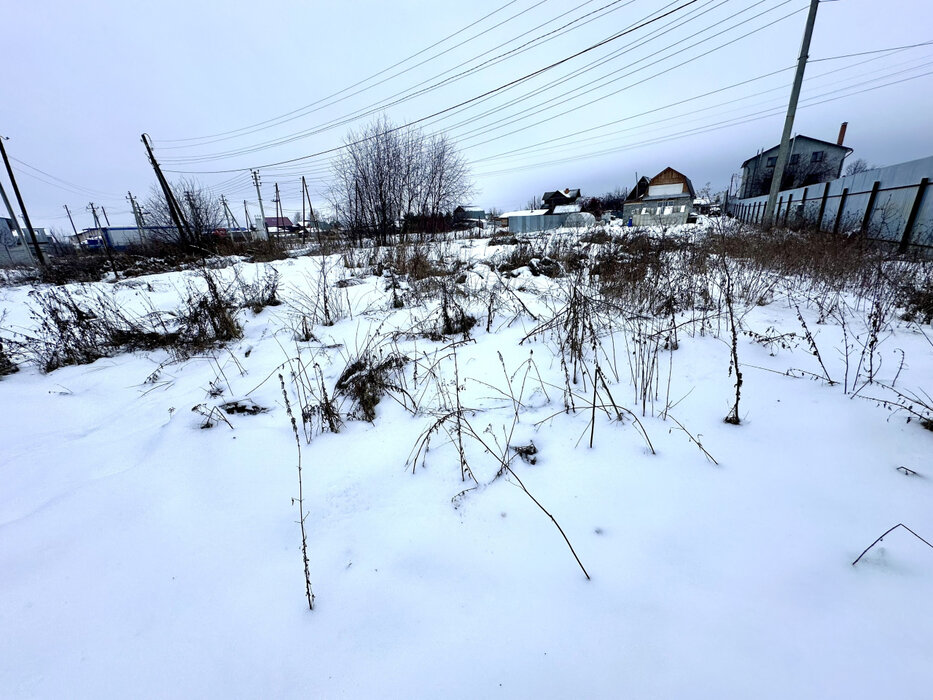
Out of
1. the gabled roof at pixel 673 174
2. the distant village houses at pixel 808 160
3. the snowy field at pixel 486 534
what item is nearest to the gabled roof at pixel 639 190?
the gabled roof at pixel 673 174

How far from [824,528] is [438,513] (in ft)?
4.51

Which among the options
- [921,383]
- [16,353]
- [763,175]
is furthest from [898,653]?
[763,175]

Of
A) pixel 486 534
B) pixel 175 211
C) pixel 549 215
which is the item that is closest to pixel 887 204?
pixel 486 534

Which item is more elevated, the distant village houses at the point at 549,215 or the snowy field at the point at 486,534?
the distant village houses at the point at 549,215

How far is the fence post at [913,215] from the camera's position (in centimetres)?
680

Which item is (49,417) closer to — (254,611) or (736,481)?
(254,611)

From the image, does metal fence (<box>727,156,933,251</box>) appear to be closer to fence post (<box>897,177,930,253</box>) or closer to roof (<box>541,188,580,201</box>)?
fence post (<box>897,177,930,253</box>)

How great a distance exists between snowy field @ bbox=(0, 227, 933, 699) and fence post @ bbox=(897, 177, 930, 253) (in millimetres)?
7397

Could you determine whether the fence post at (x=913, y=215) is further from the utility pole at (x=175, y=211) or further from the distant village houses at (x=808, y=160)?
the distant village houses at (x=808, y=160)

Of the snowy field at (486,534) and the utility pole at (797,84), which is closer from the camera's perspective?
the snowy field at (486,534)

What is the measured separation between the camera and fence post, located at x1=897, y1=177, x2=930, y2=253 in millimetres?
6801

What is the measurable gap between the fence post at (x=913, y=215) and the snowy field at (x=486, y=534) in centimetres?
740

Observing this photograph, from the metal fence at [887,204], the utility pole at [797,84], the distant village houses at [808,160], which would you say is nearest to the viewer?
the metal fence at [887,204]

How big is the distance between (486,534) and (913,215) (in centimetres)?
1140
